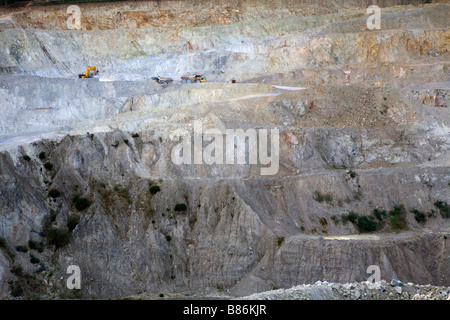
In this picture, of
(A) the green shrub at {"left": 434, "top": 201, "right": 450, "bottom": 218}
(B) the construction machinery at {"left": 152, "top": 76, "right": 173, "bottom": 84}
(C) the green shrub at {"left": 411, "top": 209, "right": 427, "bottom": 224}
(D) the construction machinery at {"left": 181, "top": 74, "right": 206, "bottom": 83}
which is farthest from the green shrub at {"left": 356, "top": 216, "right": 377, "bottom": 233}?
(B) the construction machinery at {"left": 152, "top": 76, "right": 173, "bottom": 84}

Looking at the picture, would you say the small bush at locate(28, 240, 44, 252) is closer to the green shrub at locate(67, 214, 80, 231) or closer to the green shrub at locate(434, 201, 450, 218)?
the green shrub at locate(67, 214, 80, 231)

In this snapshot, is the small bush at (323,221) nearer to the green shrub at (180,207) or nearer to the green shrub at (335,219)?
the green shrub at (335,219)

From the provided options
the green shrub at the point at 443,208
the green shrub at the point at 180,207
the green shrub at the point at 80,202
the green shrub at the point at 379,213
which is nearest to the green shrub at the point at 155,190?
the green shrub at the point at 180,207

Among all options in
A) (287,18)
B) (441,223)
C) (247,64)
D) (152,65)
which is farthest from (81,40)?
(441,223)

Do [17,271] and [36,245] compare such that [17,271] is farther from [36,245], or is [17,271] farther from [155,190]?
[155,190]

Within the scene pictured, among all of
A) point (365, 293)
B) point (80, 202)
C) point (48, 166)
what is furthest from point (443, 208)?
point (48, 166)

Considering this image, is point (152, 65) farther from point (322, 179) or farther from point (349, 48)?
Answer: point (322, 179)
